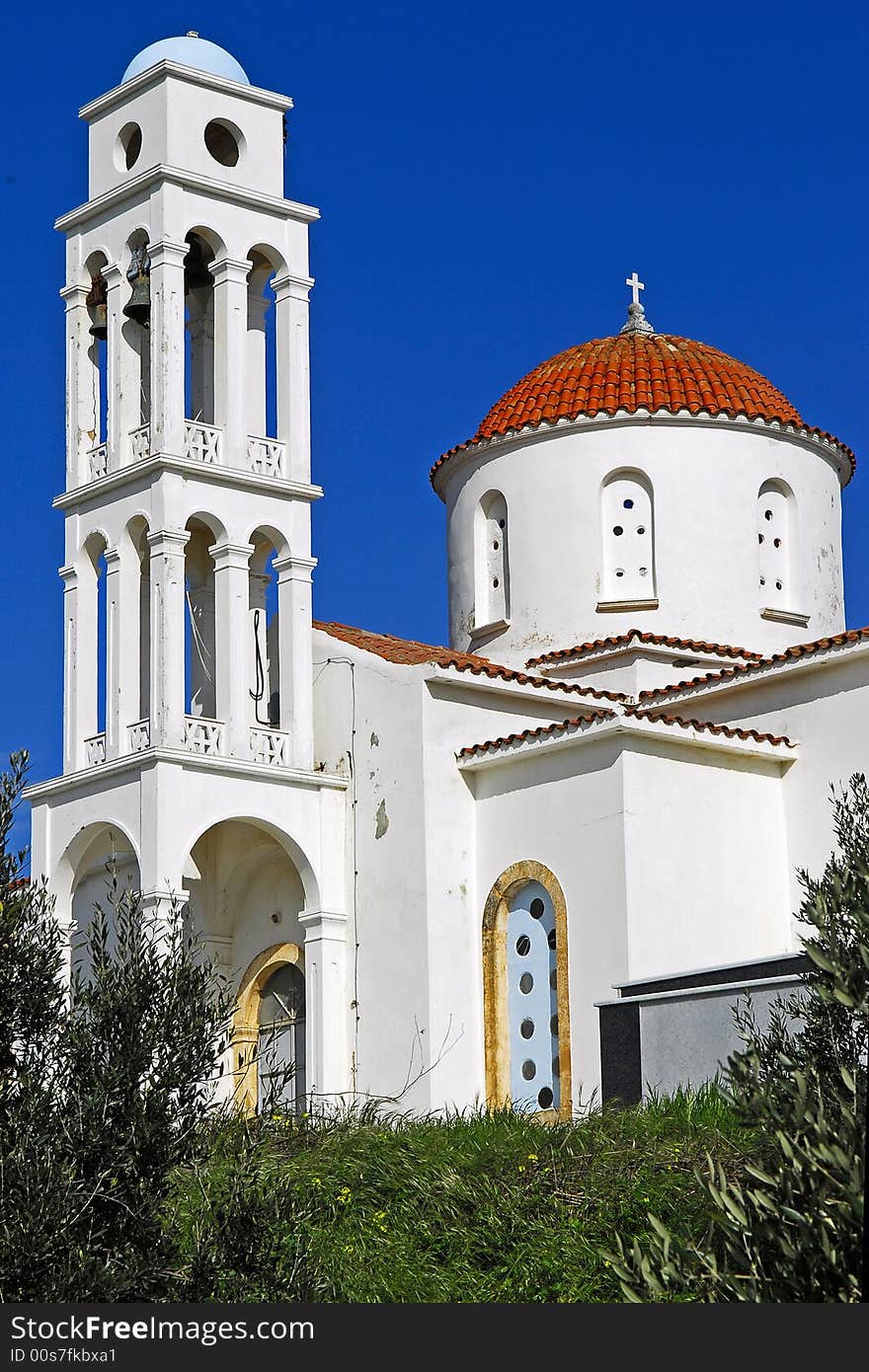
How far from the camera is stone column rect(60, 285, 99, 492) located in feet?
76.2

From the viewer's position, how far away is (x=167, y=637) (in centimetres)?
2156

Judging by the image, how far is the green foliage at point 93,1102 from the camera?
11.0 meters

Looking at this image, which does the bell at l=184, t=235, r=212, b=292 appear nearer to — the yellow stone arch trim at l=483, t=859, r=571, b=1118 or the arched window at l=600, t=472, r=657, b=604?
A: the arched window at l=600, t=472, r=657, b=604

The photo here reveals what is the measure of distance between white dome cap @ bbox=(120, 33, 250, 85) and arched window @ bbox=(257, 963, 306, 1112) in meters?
9.28

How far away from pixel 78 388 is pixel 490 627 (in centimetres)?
560

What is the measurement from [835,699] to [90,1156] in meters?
11.3

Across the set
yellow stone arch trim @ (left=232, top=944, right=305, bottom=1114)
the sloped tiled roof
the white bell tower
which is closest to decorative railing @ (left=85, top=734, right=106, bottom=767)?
the white bell tower

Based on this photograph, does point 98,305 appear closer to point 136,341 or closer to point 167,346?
point 136,341

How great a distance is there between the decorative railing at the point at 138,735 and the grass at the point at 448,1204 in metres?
5.70

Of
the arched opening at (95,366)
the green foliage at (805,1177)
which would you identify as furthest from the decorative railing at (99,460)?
the green foliage at (805,1177)

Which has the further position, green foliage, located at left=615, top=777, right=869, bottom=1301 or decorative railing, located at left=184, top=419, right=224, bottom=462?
decorative railing, located at left=184, top=419, right=224, bottom=462

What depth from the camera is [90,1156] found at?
1150 centimetres

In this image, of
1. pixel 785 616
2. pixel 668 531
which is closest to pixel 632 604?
pixel 668 531

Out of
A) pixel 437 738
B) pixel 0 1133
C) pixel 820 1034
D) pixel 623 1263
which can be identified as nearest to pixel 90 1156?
pixel 0 1133
